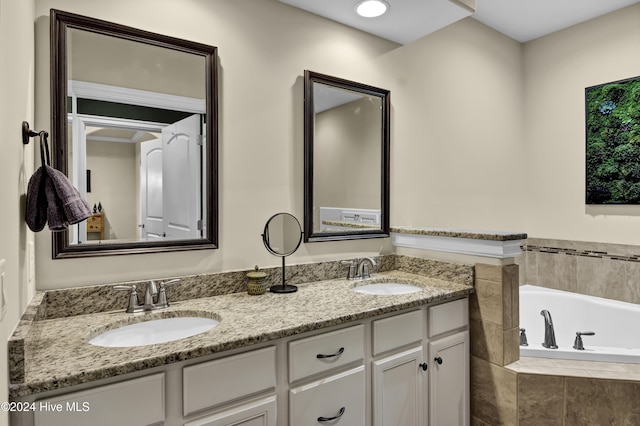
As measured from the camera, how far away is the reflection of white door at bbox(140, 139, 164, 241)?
1.64 metres

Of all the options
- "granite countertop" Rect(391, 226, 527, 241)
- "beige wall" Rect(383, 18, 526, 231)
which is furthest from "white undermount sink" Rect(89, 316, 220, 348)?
"beige wall" Rect(383, 18, 526, 231)

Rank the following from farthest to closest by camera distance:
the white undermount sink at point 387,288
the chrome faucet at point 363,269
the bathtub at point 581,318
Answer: the bathtub at point 581,318 < the chrome faucet at point 363,269 < the white undermount sink at point 387,288

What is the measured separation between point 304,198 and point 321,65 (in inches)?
30.2

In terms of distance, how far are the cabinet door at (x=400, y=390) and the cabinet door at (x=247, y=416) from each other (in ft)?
1.62

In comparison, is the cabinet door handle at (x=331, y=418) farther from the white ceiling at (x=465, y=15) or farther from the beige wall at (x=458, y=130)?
the white ceiling at (x=465, y=15)

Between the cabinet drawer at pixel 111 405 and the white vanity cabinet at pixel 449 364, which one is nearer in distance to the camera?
the cabinet drawer at pixel 111 405

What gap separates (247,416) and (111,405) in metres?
0.42

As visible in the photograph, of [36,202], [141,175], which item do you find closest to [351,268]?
[141,175]

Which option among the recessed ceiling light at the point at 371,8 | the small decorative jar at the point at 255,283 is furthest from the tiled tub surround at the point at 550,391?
the recessed ceiling light at the point at 371,8

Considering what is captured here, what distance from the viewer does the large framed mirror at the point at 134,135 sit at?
1.49 meters

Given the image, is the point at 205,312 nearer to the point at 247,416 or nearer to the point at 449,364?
the point at 247,416

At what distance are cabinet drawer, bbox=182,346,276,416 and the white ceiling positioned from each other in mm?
1764

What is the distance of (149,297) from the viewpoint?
1.56m

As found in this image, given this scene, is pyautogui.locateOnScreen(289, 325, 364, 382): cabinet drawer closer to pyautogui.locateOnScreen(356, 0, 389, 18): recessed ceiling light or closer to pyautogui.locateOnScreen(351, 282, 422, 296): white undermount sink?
pyautogui.locateOnScreen(351, 282, 422, 296): white undermount sink
